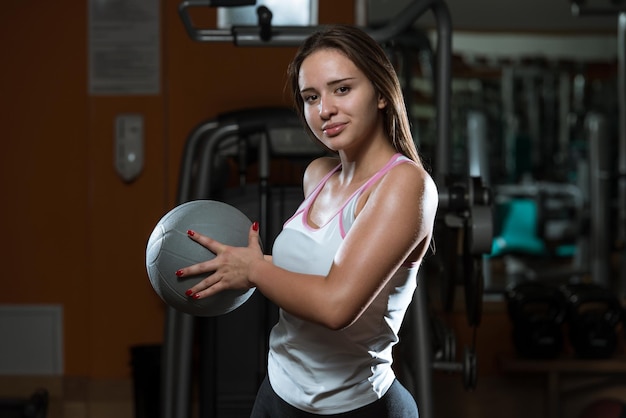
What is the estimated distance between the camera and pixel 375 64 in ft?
4.78

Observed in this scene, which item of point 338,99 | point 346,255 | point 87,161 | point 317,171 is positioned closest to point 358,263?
point 346,255

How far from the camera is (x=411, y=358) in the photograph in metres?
2.81

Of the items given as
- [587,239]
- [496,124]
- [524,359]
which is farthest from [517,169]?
[524,359]

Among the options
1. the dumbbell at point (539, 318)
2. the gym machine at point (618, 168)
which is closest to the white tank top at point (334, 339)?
the dumbbell at point (539, 318)

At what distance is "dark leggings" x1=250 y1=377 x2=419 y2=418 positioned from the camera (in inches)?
58.3

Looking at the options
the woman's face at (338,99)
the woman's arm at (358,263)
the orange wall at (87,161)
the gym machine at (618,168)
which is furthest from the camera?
the gym machine at (618,168)

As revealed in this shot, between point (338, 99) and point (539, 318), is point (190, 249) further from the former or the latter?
point (539, 318)

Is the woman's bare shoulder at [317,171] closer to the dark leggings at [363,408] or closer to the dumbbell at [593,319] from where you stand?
the dark leggings at [363,408]

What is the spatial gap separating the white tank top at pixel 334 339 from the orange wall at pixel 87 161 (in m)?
2.26

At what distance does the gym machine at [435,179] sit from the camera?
2604 millimetres

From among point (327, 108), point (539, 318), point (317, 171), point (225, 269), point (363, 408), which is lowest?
point (539, 318)

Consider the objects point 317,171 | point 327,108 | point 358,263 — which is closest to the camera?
point 358,263

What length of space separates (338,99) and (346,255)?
27cm

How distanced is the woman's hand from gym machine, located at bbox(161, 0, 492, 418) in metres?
1.22
